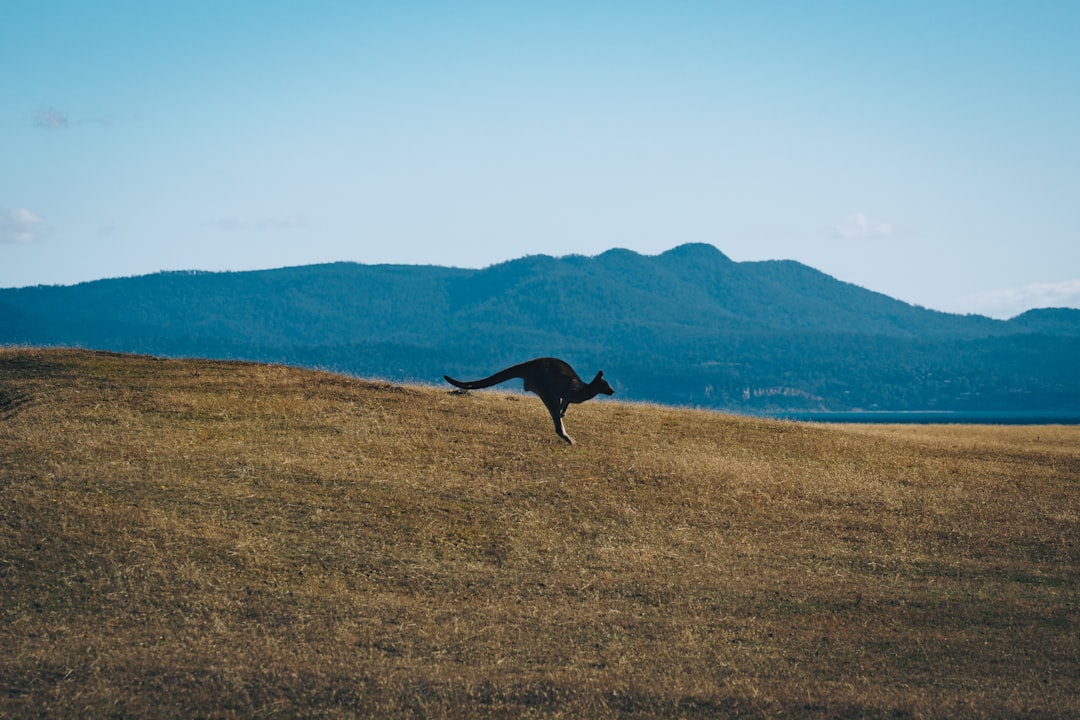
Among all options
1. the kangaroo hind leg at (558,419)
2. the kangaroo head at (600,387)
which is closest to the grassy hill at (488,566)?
the kangaroo hind leg at (558,419)

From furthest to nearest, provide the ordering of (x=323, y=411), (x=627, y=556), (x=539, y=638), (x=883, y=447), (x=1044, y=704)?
(x=883, y=447) → (x=323, y=411) → (x=627, y=556) → (x=539, y=638) → (x=1044, y=704)

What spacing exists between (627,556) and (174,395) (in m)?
16.9

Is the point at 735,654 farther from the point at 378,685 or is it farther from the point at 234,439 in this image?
the point at 234,439

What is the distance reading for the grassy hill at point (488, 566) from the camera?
48.5 feet

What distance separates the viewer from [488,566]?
20.7 metres

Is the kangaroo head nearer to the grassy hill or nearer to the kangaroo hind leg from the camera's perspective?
the kangaroo hind leg

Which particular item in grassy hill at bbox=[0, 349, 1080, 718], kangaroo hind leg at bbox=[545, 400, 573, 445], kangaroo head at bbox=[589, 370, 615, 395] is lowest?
grassy hill at bbox=[0, 349, 1080, 718]

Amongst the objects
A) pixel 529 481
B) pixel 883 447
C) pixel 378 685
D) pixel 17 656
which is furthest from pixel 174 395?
pixel 883 447

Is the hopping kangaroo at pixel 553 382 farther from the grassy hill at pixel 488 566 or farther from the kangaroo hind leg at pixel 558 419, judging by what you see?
the grassy hill at pixel 488 566

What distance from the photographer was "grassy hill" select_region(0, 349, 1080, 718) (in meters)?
14.8

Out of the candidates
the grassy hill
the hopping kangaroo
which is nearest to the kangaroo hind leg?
the hopping kangaroo

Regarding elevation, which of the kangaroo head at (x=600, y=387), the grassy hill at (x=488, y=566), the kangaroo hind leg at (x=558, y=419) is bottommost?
the grassy hill at (x=488, y=566)

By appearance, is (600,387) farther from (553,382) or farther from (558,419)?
(558,419)

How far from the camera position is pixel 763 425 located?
38.8 metres
